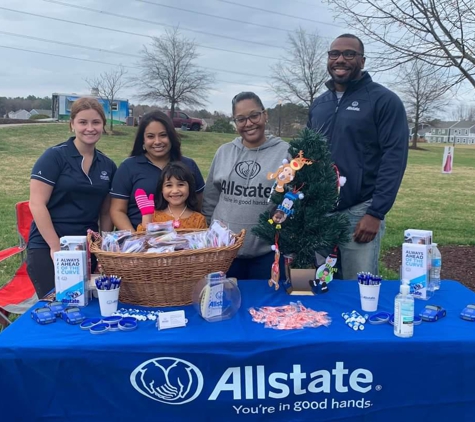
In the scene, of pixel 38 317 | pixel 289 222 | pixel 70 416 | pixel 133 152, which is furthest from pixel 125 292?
pixel 133 152

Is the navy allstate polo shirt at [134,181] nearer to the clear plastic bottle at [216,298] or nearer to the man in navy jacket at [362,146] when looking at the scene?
the clear plastic bottle at [216,298]

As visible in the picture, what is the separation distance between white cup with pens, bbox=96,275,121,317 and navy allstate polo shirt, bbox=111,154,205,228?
2.67ft

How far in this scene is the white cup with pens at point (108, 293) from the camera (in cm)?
189

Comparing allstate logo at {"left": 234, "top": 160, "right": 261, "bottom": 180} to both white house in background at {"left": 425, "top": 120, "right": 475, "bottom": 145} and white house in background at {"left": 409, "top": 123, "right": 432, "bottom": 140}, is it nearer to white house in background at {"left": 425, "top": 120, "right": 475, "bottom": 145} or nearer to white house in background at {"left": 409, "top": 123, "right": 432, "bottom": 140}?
white house in background at {"left": 409, "top": 123, "right": 432, "bottom": 140}

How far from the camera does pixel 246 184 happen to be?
2.62 metres

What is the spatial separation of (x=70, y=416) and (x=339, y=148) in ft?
6.20

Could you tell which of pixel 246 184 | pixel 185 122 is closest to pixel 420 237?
pixel 246 184

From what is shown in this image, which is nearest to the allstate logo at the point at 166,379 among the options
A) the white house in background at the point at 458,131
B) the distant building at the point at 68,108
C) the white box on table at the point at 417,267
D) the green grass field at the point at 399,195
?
the white box on table at the point at 417,267

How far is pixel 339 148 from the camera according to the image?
271cm

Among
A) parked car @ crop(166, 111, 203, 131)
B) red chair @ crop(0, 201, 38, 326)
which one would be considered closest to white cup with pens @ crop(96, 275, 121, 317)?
red chair @ crop(0, 201, 38, 326)

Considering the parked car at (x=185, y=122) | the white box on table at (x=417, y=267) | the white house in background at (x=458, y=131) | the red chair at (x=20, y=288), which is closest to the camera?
the white box on table at (x=417, y=267)

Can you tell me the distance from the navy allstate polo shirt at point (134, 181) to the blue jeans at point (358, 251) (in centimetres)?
112

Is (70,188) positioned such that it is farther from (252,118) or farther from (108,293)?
(252,118)

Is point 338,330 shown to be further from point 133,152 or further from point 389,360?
point 133,152
